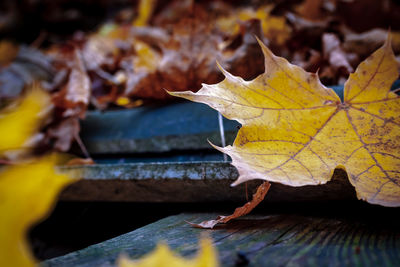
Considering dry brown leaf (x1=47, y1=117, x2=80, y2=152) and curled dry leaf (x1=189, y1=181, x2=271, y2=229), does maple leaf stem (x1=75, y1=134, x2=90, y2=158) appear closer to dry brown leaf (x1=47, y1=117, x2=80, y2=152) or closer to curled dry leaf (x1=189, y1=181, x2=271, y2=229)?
dry brown leaf (x1=47, y1=117, x2=80, y2=152)

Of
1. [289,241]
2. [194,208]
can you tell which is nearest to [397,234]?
[289,241]

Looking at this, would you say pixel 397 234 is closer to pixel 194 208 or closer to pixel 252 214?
pixel 252 214

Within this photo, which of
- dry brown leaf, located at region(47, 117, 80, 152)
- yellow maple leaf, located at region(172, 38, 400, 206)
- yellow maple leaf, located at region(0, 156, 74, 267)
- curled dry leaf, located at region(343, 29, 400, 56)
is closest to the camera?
yellow maple leaf, located at region(0, 156, 74, 267)

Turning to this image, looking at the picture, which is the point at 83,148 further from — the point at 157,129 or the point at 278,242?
the point at 278,242

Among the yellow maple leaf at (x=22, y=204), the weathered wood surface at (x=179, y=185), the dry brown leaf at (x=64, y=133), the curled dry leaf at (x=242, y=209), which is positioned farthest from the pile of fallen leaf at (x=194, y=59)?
the yellow maple leaf at (x=22, y=204)

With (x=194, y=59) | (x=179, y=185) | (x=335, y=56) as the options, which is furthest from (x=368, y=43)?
(x=179, y=185)

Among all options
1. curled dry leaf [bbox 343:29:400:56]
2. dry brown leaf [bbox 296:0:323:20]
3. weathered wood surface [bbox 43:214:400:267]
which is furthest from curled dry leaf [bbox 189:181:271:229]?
dry brown leaf [bbox 296:0:323:20]

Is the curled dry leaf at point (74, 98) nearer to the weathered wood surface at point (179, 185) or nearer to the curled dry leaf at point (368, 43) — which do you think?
the weathered wood surface at point (179, 185)
